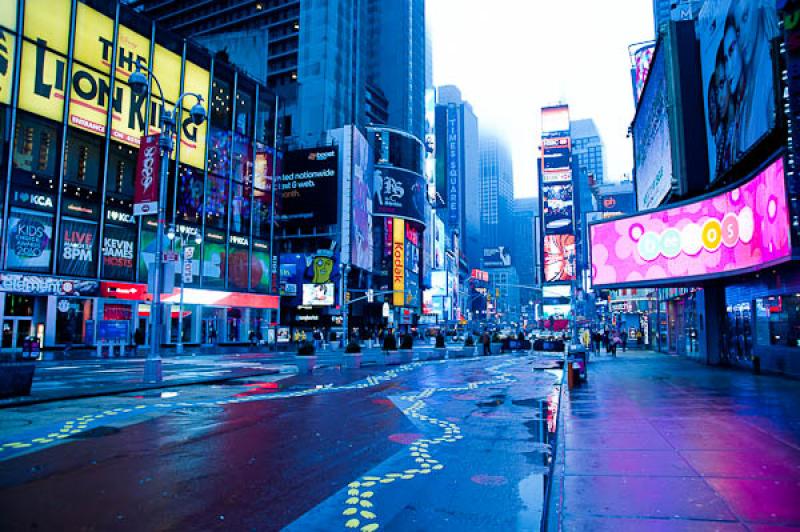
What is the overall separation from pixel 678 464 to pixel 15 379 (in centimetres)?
1500

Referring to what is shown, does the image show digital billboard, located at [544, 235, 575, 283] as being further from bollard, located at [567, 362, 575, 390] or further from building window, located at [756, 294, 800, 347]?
bollard, located at [567, 362, 575, 390]

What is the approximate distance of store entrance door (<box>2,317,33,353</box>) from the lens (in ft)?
133

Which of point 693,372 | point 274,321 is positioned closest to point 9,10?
point 274,321

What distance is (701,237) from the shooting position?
2406 centimetres

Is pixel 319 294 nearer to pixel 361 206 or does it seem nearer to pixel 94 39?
pixel 361 206

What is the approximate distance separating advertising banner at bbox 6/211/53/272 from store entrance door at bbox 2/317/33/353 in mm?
3895

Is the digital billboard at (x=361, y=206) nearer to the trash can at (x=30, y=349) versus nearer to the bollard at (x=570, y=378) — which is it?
the trash can at (x=30, y=349)

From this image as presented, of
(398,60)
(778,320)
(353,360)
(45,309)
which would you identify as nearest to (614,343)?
(778,320)

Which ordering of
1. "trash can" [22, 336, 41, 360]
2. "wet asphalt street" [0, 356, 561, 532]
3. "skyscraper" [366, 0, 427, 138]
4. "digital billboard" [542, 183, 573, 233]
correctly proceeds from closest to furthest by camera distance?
"wet asphalt street" [0, 356, 561, 532] → "trash can" [22, 336, 41, 360] → "digital billboard" [542, 183, 573, 233] → "skyscraper" [366, 0, 427, 138]

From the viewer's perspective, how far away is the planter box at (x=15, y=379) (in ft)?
46.0

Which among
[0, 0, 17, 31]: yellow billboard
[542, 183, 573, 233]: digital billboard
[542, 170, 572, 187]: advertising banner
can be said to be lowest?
[0, 0, 17, 31]: yellow billboard

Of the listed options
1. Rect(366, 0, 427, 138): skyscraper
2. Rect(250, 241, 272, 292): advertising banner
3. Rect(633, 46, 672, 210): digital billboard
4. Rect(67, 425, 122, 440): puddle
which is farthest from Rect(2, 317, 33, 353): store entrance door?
Rect(366, 0, 427, 138): skyscraper

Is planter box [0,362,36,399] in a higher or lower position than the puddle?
higher

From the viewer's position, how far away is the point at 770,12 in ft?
58.5
